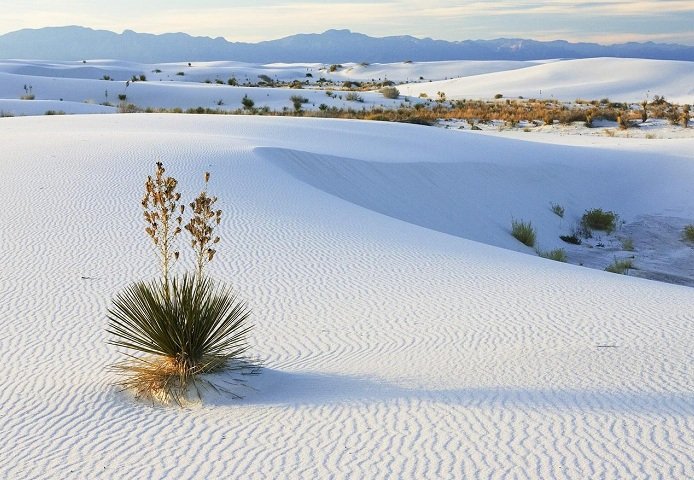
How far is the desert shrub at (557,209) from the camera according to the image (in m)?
17.7

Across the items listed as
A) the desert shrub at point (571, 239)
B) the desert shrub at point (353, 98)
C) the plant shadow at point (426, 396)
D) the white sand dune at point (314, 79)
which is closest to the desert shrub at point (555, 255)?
the desert shrub at point (571, 239)

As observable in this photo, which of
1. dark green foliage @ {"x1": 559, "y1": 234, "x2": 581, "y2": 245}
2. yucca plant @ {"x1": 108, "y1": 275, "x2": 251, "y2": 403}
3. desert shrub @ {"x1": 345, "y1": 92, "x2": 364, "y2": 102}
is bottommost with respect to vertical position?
dark green foliage @ {"x1": 559, "y1": 234, "x2": 581, "y2": 245}

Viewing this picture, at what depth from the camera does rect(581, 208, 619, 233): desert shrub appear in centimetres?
1717

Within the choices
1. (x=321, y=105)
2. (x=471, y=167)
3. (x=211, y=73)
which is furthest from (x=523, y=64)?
(x=471, y=167)

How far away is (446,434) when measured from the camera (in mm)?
4793

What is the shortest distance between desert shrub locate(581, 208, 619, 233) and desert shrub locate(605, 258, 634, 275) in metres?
2.55

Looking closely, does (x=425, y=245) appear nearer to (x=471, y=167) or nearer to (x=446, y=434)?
(x=446, y=434)

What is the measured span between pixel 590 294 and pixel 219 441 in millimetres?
4642

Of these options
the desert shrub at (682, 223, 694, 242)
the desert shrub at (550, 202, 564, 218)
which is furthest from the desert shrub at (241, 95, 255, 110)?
the desert shrub at (682, 223, 694, 242)

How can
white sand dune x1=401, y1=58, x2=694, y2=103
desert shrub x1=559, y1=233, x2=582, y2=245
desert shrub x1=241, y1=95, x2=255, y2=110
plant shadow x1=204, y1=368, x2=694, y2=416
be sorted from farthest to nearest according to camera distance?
white sand dune x1=401, y1=58, x2=694, y2=103
desert shrub x1=241, y1=95, x2=255, y2=110
desert shrub x1=559, y1=233, x2=582, y2=245
plant shadow x1=204, y1=368, x2=694, y2=416

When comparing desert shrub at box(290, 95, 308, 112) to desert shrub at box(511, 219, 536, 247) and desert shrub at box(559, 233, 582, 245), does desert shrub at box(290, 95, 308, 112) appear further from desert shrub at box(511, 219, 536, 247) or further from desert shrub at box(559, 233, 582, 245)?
desert shrub at box(511, 219, 536, 247)

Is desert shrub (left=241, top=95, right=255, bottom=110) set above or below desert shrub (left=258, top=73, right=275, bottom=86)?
above

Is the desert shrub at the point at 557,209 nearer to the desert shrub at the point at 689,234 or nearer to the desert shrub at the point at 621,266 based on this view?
the desert shrub at the point at 689,234

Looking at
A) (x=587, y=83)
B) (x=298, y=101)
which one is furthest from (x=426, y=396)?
(x=587, y=83)
